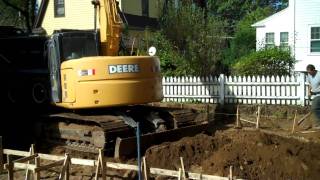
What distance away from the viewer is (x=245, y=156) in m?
9.49

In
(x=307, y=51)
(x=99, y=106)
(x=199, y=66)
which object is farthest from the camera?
(x=307, y=51)

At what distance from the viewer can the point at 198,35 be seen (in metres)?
19.8

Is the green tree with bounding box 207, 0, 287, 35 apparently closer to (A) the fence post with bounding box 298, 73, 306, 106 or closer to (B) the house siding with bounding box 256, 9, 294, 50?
(B) the house siding with bounding box 256, 9, 294, 50

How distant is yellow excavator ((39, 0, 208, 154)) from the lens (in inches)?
441

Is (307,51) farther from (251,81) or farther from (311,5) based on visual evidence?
(251,81)

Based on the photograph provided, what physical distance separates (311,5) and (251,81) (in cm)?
1125

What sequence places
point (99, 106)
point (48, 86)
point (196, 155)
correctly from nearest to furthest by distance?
point (196, 155), point (99, 106), point (48, 86)

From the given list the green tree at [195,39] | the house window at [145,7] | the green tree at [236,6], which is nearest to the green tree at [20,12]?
the house window at [145,7]

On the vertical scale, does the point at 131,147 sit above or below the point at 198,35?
below

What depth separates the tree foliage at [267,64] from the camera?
61.0ft

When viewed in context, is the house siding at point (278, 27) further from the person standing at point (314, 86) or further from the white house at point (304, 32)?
the person standing at point (314, 86)

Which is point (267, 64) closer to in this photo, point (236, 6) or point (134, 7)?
point (134, 7)

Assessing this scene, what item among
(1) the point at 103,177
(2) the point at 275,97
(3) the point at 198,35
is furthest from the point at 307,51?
(1) the point at 103,177

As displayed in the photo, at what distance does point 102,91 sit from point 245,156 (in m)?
3.47
